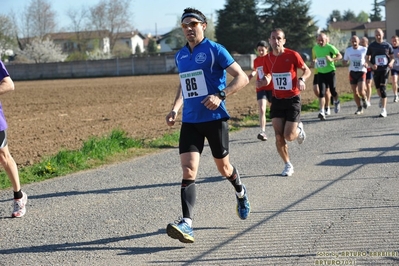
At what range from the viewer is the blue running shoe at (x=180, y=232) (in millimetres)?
5891

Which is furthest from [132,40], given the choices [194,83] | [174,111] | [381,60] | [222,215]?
[194,83]

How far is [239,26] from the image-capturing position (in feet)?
264

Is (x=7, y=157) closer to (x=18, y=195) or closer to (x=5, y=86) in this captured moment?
(x=18, y=195)

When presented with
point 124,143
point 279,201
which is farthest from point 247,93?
point 279,201

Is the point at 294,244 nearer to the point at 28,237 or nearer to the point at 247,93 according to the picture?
the point at 28,237

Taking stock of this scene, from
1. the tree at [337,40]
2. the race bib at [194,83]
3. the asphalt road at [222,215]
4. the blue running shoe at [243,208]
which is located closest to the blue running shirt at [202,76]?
the race bib at [194,83]

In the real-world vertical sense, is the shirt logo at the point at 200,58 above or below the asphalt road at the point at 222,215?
above

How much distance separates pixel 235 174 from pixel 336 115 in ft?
38.1

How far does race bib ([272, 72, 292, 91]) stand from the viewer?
9.60 metres

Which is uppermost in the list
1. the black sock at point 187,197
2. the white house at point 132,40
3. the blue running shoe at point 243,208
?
the white house at point 132,40

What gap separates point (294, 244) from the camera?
5914 mm

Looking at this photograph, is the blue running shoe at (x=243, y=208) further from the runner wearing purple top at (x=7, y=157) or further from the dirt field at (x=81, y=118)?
the dirt field at (x=81, y=118)

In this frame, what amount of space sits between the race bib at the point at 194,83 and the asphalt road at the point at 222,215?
1.34 meters

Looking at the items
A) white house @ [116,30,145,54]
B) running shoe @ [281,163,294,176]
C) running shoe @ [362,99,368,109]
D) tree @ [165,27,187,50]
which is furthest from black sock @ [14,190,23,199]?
white house @ [116,30,145,54]
